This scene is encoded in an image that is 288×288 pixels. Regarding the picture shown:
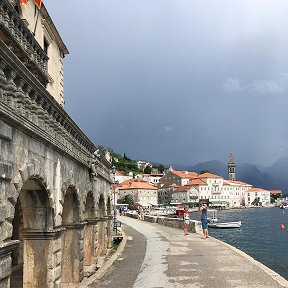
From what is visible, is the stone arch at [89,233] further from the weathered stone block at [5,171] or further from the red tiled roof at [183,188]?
the red tiled roof at [183,188]

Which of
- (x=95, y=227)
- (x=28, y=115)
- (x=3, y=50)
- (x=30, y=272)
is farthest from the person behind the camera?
(x=95, y=227)

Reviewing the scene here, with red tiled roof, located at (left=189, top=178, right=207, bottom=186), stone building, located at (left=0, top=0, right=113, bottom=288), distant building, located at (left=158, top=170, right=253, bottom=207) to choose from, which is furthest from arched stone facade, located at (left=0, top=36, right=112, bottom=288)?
red tiled roof, located at (left=189, top=178, right=207, bottom=186)

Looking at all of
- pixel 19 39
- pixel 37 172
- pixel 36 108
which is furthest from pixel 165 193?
pixel 36 108

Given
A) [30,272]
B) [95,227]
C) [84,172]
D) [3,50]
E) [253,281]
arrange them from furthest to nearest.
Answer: [95,227] → [84,172] → [253,281] → [30,272] → [3,50]

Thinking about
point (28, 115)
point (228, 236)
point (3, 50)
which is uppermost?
point (3, 50)

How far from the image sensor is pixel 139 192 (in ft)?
495

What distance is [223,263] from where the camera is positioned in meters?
17.6

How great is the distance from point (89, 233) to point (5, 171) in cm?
1175

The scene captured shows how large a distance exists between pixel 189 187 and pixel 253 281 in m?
155

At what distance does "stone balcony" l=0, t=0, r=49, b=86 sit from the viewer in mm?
11453

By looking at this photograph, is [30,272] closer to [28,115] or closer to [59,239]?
[59,239]

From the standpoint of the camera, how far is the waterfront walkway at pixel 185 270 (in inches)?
547

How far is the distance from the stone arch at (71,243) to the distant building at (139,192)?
135 m

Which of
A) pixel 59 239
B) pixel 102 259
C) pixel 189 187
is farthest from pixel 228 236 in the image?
pixel 189 187
